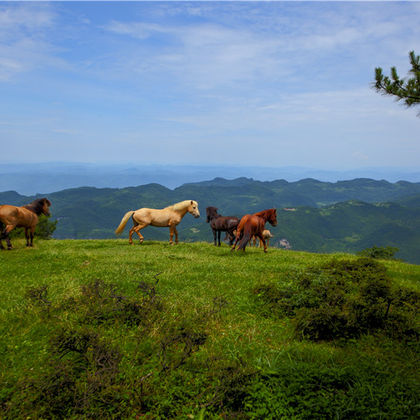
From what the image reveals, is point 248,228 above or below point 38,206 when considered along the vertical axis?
below

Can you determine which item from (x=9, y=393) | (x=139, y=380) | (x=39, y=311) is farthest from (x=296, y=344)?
(x=39, y=311)

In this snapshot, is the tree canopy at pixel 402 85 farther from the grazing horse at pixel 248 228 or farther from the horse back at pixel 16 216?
the horse back at pixel 16 216

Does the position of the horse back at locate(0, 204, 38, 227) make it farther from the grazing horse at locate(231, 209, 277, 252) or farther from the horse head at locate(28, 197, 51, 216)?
the grazing horse at locate(231, 209, 277, 252)

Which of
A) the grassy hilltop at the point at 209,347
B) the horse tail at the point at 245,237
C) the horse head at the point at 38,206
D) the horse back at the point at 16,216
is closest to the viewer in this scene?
the grassy hilltop at the point at 209,347

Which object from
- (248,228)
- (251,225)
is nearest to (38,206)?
(248,228)

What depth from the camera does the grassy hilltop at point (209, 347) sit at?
442 cm

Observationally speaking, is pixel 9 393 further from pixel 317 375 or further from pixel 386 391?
pixel 386 391

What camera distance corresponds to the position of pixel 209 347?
613 cm

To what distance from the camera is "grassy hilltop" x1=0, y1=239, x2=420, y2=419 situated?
4422mm

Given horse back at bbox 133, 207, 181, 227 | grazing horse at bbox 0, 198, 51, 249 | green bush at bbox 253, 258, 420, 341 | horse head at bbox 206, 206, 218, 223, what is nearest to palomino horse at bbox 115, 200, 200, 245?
horse back at bbox 133, 207, 181, 227

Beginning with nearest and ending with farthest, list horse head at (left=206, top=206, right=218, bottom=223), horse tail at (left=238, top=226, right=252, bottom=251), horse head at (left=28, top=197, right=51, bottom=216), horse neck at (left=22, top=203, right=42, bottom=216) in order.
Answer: horse tail at (left=238, top=226, right=252, bottom=251) < horse neck at (left=22, top=203, right=42, bottom=216) < horse head at (left=28, top=197, right=51, bottom=216) < horse head at (left=206, top=206, right=218, bottom=223)

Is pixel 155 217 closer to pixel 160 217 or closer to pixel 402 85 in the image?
pixel 160 217

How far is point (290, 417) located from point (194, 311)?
150 inches

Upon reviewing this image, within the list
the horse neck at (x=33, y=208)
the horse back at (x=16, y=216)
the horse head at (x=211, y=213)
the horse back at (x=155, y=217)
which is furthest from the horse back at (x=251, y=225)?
the horse neck at (x=33, y=208)
